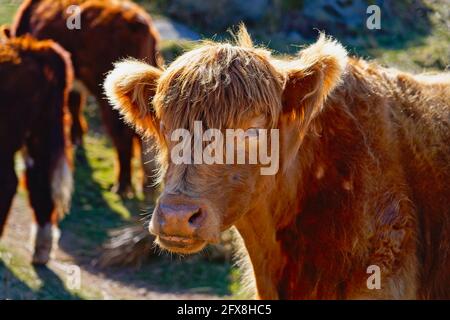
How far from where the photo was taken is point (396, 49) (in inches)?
407

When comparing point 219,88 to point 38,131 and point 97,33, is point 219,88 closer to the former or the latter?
point 38,131

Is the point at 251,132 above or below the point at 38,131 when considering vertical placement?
below

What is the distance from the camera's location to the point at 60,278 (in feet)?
27.1

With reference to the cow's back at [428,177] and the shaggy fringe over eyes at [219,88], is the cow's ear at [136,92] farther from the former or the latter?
the cow's back at [428,177]

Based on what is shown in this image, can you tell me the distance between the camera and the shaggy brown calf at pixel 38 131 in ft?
27.3

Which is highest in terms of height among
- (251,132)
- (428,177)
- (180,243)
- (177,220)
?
(251,132)

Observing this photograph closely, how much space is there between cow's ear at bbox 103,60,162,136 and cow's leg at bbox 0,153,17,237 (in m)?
3.59

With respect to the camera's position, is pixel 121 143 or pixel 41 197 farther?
pixel 121 143

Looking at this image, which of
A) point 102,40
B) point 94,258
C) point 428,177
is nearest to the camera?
point 428,177

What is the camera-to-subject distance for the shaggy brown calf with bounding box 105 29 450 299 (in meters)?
4.43

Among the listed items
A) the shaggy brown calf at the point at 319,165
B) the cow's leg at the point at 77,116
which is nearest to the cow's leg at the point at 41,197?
the cow's leg at the point at 77,116

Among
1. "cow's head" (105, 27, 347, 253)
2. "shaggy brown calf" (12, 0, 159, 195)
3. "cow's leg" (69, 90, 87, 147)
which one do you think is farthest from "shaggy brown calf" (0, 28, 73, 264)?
"cow's head" (105, 27, 347, 253)

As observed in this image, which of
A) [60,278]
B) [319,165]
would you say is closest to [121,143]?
[60,278]

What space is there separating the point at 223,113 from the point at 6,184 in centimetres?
439
